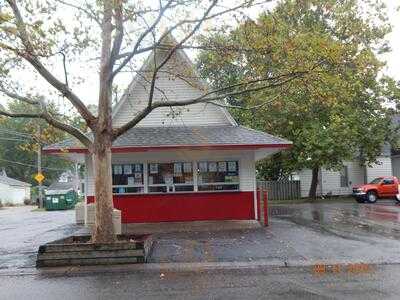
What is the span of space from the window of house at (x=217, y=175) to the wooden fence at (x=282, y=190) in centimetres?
2188

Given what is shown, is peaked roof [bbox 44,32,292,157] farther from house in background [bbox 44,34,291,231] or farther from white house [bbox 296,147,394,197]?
white house [bbox 296,147,394,197]

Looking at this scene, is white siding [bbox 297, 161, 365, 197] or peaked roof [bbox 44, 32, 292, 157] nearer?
peaked roof [bbox 44, 32, 292, 157]

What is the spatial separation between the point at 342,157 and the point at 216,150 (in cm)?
1810

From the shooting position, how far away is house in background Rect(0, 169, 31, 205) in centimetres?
6738

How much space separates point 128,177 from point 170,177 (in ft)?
5.03

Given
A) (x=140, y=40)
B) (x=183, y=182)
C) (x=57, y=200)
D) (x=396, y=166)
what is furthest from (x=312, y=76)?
(x=57, y=200)

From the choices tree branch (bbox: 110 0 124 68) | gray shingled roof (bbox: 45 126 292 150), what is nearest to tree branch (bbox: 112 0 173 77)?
tree branch (bbox: 110 0 124 68)

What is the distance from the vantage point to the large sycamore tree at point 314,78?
12711 millimetres

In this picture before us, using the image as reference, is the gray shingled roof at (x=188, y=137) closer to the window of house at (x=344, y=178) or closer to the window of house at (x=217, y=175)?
the window of house at (x=217, y=175)

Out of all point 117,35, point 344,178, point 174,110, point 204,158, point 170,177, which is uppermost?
point 117,35

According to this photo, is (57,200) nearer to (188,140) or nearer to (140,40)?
(188,140)

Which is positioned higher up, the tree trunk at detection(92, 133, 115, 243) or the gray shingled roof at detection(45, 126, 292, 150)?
the gray shingled roof at detection(45, 126, 292, 150)

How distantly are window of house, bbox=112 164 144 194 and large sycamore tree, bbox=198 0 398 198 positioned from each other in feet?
14.6

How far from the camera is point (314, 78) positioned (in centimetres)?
1308
